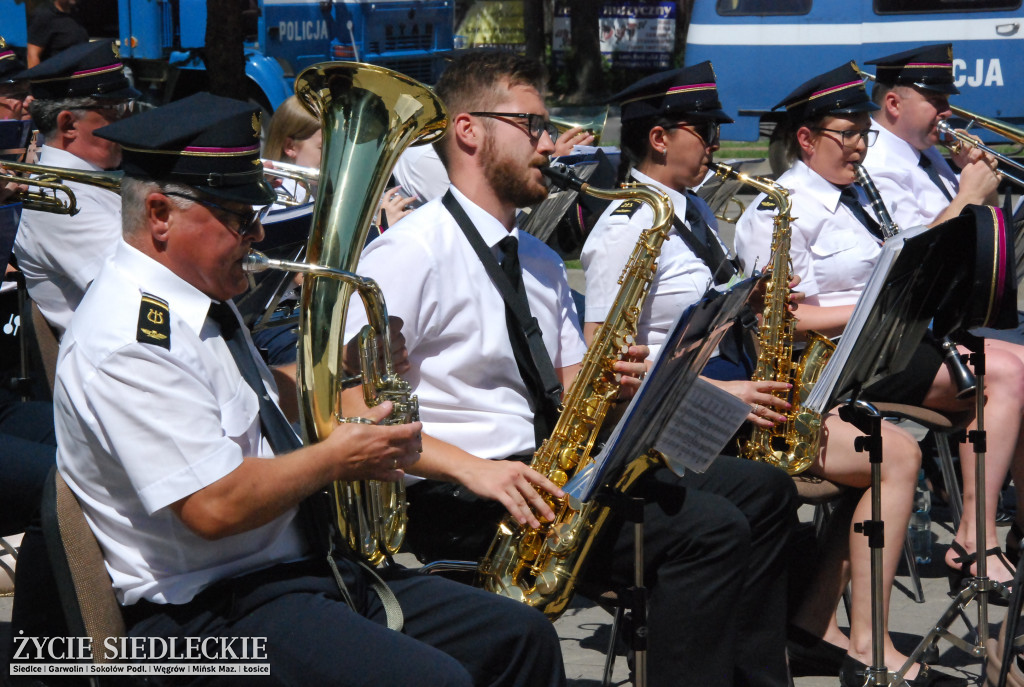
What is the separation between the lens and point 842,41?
11.0 meters

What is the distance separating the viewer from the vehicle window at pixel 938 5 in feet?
33.2

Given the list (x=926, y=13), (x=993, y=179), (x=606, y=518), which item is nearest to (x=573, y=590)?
(x=606, y=518)

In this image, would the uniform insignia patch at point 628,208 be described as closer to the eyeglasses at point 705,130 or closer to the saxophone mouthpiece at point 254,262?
the eyeglasses at point 705,130

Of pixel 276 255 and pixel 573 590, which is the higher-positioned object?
pixel 276 255

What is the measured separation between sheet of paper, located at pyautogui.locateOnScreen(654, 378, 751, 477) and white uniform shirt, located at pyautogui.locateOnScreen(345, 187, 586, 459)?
1.42 ft

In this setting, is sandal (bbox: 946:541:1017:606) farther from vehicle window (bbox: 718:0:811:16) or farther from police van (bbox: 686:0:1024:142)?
vehicle window (bbox: 718:0:811:16)

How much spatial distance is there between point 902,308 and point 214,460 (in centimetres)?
173

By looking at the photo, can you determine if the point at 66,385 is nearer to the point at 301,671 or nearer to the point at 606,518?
the point at 301,671

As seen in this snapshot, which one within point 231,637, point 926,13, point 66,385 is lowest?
point 231,637

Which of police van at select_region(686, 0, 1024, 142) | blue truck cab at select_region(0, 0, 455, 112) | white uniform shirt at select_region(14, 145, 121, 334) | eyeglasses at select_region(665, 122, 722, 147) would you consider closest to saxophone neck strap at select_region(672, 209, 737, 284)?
eyeglasses at select_region(665, 122, 722, 147)

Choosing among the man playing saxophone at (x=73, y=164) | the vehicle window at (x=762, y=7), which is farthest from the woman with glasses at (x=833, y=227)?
the vehicle window at (x=762, y=7)

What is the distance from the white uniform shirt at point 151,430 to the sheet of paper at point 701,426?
3.04 ft

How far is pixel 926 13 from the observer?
34.4 ft

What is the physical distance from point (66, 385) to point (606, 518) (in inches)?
51.4
